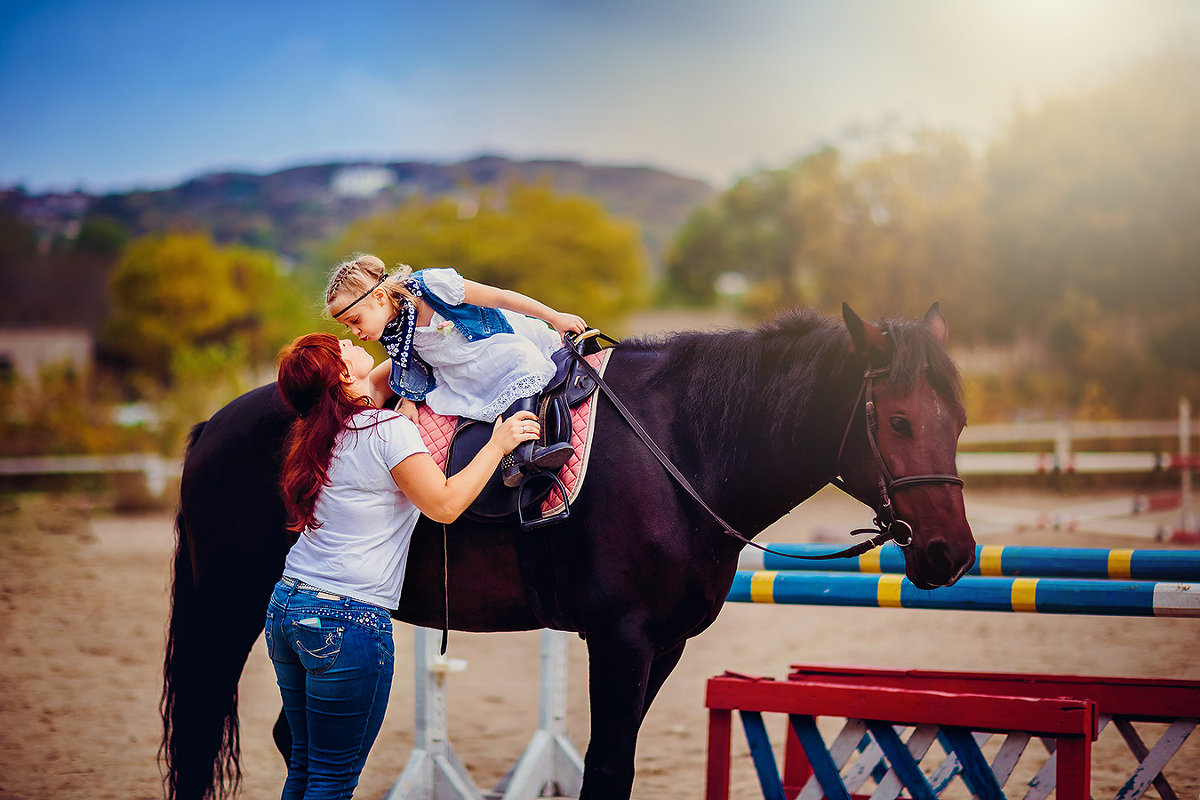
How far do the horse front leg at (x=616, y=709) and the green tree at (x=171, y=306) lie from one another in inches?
1738

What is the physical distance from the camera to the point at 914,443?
2.53 meters

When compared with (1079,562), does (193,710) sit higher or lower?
lower

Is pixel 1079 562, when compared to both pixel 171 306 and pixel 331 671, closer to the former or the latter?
pixel 331 671

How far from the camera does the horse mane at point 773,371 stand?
2.59m

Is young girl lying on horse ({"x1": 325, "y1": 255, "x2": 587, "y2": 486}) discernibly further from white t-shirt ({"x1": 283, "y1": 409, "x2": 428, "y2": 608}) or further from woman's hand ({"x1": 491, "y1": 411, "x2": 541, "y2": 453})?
white t-shirt ({"x1": 283, "y1": 409, "x2": 428, "y2": 608})

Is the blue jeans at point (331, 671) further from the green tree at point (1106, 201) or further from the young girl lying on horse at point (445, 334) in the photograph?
the green tree at point (1106, 201)

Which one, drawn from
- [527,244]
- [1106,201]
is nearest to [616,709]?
[1106,201]

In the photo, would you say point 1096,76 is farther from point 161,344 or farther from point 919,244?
point 161,344

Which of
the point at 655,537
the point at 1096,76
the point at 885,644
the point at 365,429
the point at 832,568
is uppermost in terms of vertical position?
the point at 1096,76

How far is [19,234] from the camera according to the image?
49406mm

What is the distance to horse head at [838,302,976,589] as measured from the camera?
8.14 feet

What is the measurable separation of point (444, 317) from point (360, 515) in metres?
0.79

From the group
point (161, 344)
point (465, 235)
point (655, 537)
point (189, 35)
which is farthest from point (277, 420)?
point (189, 35)

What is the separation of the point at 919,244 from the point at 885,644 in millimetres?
26748
